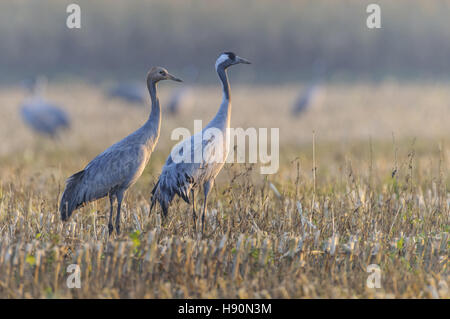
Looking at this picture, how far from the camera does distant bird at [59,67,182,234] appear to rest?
5844 mm

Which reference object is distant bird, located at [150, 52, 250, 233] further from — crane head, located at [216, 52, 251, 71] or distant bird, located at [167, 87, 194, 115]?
distant bird, located at [167, 87, 194, 115]

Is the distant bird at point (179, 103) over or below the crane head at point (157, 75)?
over

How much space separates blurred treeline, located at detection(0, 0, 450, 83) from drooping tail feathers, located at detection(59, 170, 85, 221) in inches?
904

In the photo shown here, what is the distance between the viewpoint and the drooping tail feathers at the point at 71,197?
19.1 feet

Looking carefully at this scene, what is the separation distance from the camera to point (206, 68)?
104 ft

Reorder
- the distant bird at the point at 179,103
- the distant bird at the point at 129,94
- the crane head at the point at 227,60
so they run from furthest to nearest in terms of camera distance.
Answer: the distant bird at the point at 129,94 → the distant bird at the point at 179,103 → the crane head at the point at 227,60

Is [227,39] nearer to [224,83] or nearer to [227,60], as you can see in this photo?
[227,60]

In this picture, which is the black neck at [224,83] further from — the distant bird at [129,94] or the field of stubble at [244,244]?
the distant bird at [129,94]

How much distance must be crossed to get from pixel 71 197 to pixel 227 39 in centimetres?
3140

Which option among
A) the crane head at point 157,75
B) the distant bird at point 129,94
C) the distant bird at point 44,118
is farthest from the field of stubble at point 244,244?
the distant bird at point 129,94

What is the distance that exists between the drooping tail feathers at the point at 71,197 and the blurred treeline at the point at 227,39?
2297cm

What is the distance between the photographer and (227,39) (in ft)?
120
